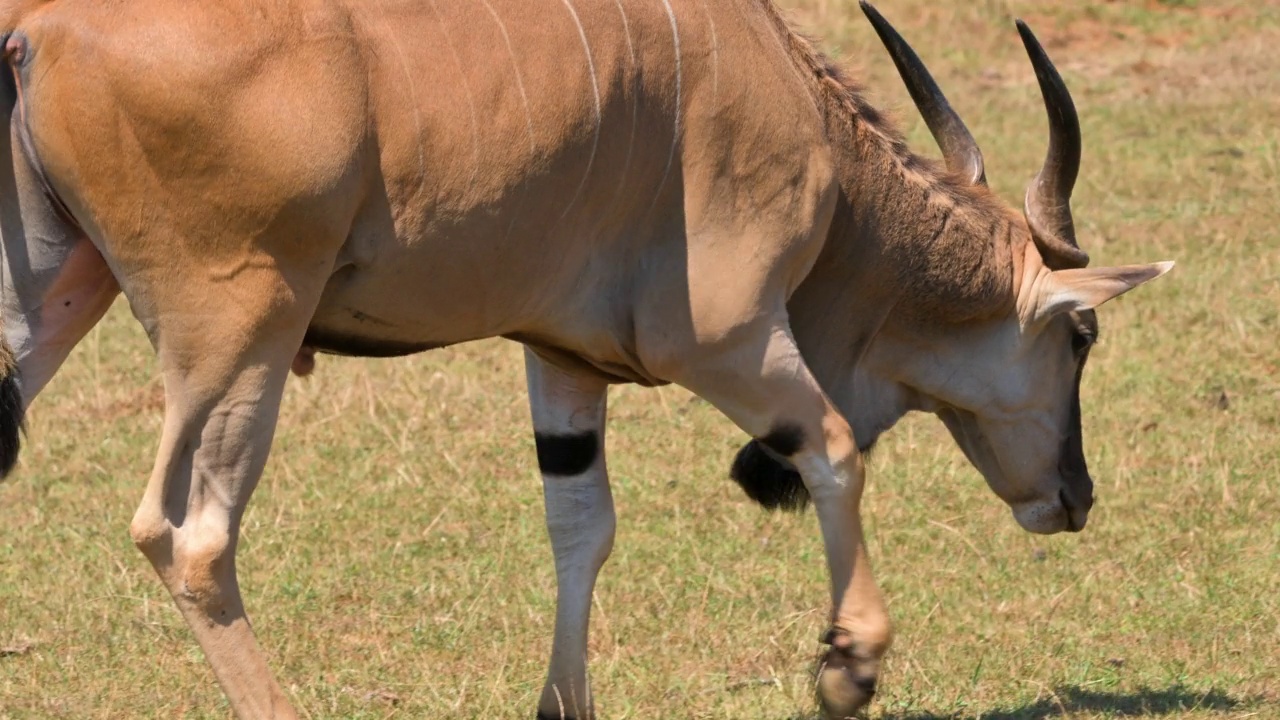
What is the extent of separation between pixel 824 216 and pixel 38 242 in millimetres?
2017

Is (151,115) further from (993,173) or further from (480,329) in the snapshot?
(993,173)

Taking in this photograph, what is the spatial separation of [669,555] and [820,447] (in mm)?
1836

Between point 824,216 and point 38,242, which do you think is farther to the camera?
point 824,216

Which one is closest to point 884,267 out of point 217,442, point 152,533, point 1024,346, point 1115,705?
point 1024,346

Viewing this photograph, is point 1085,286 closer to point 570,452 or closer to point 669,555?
point 570,452

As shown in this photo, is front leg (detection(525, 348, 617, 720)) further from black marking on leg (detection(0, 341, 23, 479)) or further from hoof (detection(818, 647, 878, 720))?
black marking on leg (detection(0, 341, 23, 479))

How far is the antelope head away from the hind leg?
1.93 feet

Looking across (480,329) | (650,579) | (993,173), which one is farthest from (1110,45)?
(480,329)

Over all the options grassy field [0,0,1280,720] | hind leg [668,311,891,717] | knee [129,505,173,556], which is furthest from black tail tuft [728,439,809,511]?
knee [129,505,173,556]

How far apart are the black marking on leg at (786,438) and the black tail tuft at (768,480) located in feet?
1.99

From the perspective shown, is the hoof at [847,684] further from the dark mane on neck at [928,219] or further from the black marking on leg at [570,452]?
the dark mane on neck at [928,219]

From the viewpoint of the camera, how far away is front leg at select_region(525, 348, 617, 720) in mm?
5625

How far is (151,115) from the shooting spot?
4.10 m

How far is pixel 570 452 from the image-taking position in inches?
223
